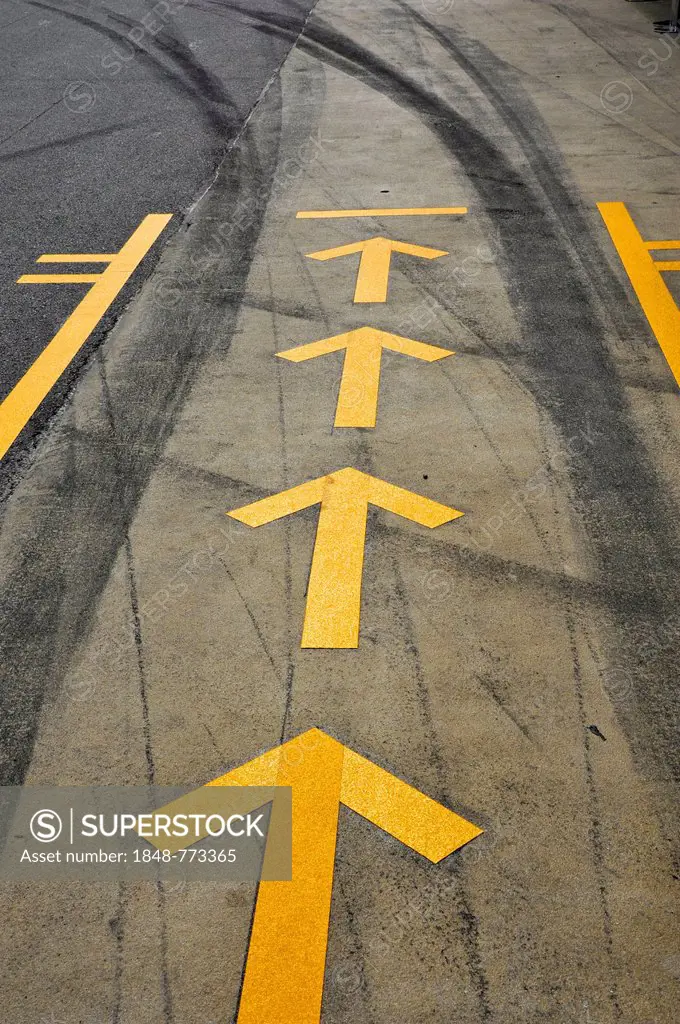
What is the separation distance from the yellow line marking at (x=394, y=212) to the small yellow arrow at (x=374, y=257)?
581 mm

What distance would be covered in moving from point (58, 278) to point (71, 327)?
0.89 metres

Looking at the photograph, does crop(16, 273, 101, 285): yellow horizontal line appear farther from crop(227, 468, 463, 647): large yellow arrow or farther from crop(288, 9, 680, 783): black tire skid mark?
crop(227, 468, 463, 647): large yellow arrow

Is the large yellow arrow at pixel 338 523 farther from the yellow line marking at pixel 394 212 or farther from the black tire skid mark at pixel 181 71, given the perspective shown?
the black tire skid mark at pixel 181 71

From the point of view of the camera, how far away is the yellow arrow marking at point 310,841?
2.63 m

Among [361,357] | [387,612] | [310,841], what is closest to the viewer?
[310,841]

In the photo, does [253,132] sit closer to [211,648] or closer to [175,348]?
[175,348]

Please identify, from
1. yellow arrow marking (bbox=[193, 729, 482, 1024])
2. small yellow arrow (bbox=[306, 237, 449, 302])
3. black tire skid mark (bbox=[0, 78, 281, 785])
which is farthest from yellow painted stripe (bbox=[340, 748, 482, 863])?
small yellow arrow (bbox=[306, 237, 449, 302])

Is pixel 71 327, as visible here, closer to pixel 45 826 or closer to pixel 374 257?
pixel 374 257

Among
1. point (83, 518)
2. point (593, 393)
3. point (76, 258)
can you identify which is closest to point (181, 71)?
point (76, 258)

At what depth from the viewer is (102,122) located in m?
10.4

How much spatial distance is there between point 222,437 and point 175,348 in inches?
46.9

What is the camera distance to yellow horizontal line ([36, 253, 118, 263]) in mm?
7328

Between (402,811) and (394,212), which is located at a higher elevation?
(394,212)

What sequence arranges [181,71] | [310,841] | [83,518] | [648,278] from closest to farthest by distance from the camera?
1. [310,841]
2. [83,518]
3. [648,278]
4. [181,71]
